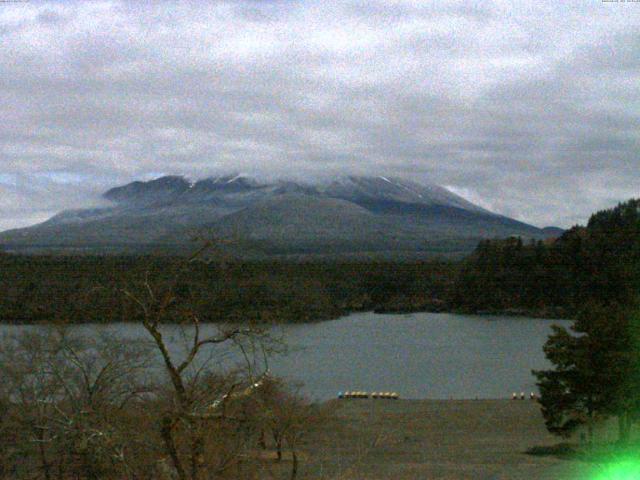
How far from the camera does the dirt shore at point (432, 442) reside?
11932 mm

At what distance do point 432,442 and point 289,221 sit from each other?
50.3m

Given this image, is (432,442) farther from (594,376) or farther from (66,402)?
(66,402)

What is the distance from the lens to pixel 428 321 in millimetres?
42625

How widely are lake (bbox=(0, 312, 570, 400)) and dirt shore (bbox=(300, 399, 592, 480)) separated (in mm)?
2203

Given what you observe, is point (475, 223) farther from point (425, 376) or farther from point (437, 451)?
point (437, 451)

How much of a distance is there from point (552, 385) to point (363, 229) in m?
57.2

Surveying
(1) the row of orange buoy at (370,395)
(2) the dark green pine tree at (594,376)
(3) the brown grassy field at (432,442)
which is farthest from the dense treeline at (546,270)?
(2) the dark green pine tree at (594,376)

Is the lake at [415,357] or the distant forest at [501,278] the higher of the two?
the distant forest at [501,278]

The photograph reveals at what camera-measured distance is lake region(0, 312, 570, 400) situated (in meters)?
26.2

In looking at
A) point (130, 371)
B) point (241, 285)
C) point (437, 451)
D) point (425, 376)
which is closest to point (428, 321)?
point (425, 376)

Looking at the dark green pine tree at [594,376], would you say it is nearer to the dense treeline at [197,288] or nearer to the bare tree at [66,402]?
the dense treeline at [197,288]

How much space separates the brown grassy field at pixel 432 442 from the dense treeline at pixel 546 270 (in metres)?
20.6

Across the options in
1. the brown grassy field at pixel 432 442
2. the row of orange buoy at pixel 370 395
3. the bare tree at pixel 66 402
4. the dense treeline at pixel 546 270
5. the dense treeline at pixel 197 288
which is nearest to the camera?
the bare tree at pixel 66 402

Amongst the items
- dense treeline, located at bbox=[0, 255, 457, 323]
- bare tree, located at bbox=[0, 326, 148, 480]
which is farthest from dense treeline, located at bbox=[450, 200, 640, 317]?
A: bare tree, located at bbox=[0, 326, 148, 480]
